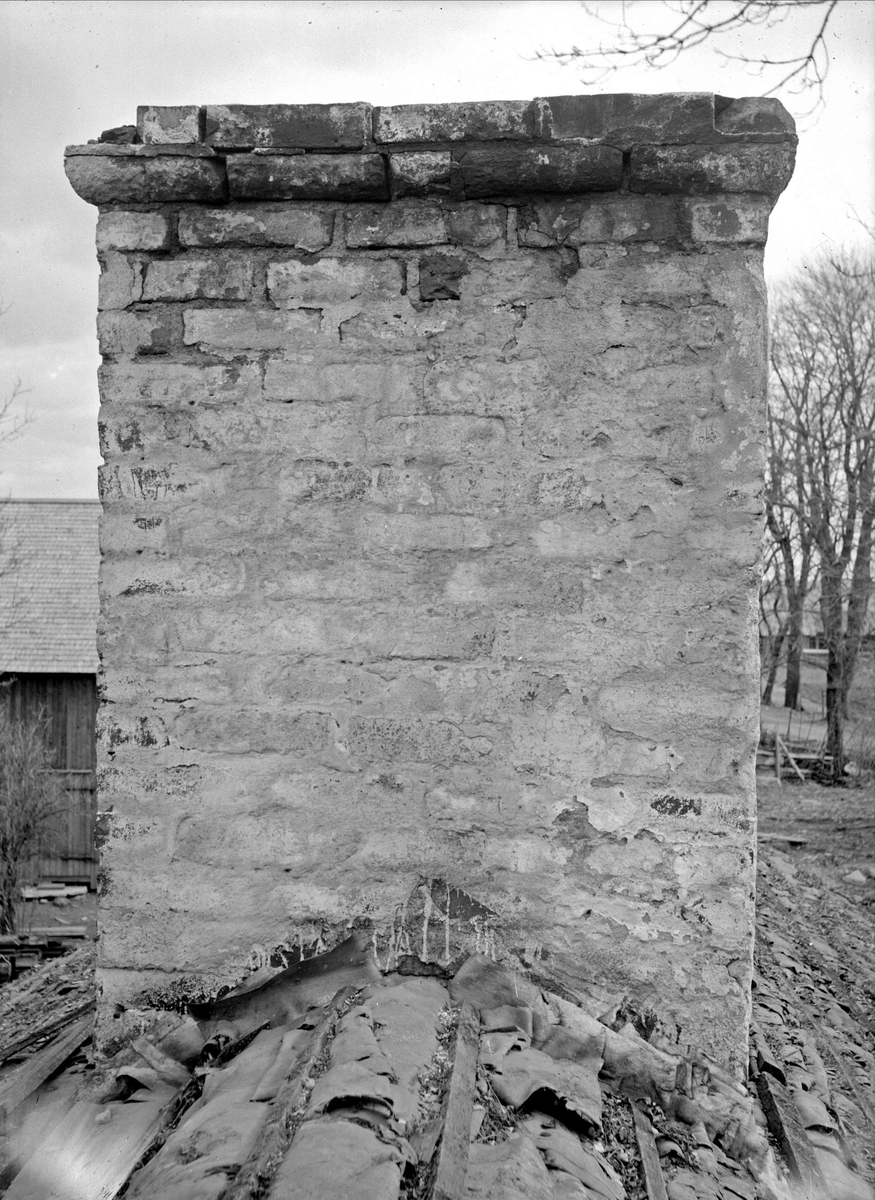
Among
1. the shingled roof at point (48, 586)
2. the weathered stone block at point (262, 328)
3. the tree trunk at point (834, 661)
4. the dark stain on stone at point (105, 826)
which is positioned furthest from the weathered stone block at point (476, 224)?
the tree trunk at point (834, 661)

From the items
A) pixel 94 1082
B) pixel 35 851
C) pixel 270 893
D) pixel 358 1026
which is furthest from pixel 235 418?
pixel 35 851

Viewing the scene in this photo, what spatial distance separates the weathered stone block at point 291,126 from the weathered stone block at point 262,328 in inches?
19.4

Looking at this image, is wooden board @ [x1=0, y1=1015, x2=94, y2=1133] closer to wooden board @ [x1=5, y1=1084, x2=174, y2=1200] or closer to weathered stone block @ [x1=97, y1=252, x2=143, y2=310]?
wooden board @ [x1=5, y1=1084, x2=174, y2=1200]

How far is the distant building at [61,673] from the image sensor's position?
16.2 metres

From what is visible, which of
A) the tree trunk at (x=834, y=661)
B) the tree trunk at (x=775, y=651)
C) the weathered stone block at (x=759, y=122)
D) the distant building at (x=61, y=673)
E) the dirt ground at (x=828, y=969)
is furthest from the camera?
the tree trunk at (x=775, y=651)

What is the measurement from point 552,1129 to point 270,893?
1.10 metres

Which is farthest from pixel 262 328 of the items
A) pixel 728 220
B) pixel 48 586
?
pixel 48 586

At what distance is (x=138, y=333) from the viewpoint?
2947 millimetres

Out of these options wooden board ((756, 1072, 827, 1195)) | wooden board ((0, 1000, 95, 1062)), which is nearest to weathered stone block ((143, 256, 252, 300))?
wooden board ((0, 1000, 95, 1062))

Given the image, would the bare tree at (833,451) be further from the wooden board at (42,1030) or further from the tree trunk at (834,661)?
the wooden board at (42,1030)

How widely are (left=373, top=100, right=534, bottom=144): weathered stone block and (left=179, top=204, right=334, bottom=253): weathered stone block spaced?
1.02 ft

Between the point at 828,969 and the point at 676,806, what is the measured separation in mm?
2614

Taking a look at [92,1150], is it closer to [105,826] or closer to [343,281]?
[105,826]

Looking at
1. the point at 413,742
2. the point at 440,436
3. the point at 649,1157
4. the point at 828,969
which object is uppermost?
the point at 440,436
